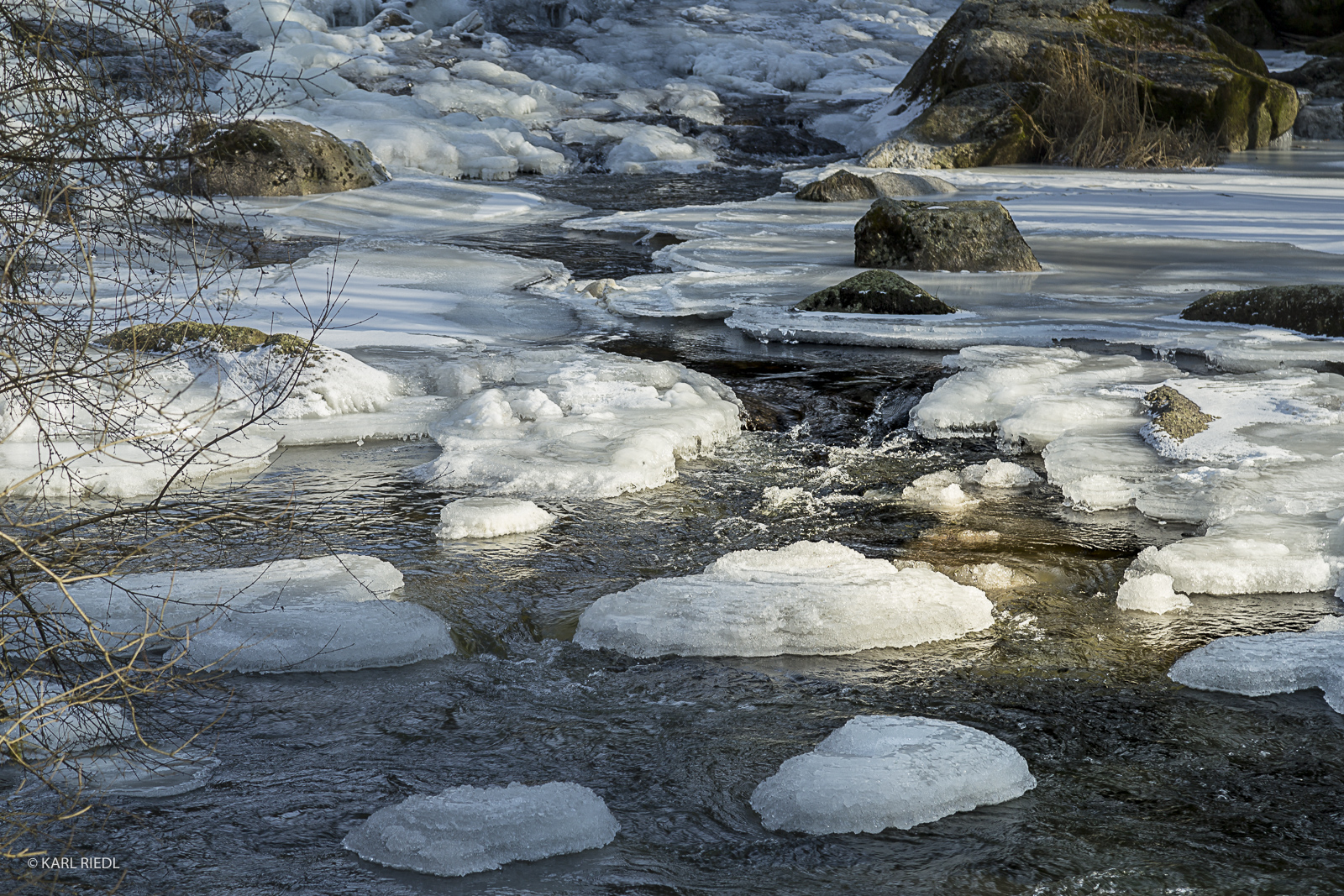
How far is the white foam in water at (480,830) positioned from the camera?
7.97 feet

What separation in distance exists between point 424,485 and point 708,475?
114 centimetres

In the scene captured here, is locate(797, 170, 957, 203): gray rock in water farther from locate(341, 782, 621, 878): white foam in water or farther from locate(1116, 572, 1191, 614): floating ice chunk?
locate(341, 782, 621, 878): white foam in water

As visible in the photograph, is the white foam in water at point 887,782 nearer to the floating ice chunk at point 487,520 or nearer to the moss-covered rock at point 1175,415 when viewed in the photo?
the floating ice chunk at point 487,520

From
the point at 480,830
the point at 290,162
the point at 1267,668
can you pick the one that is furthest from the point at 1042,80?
the point at 480,830

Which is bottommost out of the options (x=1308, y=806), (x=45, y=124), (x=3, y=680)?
(x=1308, y=806)

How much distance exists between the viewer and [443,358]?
258 inches

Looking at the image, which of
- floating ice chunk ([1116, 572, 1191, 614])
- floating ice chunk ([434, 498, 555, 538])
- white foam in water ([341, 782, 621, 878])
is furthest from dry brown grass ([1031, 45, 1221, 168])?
white foam in water ([341, 782, 621, 878])

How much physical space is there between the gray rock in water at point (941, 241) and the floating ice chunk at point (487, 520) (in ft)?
18.6

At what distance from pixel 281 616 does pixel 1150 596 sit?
2595 mm

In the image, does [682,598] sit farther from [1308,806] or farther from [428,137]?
[428,137]

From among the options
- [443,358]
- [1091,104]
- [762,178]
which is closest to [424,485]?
[443,358]

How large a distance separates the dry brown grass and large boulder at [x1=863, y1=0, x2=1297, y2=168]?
0.23ft

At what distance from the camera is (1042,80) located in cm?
1697

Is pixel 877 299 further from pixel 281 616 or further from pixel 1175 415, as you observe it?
pixel 281 616
